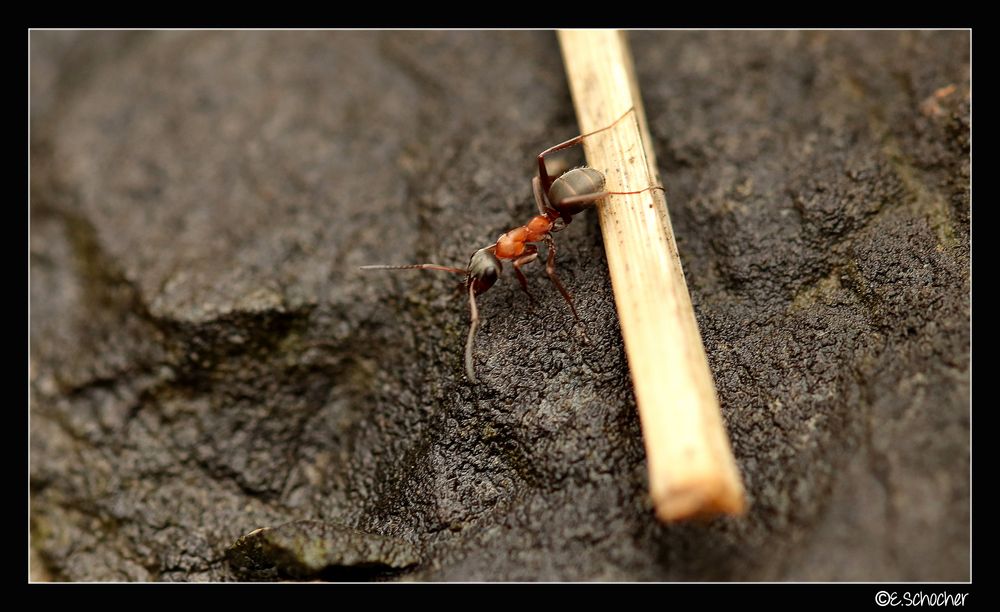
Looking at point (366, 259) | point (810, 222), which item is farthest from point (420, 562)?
point (810, 222)

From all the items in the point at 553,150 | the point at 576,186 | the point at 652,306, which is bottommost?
the point at 652,306

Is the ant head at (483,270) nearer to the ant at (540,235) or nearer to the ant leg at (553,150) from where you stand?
the ant at (540,235)

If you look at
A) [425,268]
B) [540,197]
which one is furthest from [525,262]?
[425,268]

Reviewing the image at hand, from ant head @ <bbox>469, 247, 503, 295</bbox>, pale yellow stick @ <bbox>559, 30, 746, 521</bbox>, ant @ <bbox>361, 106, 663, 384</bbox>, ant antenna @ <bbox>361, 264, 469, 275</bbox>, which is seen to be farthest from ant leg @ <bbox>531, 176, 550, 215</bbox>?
ant antenna @ <bbox>361, 264, 469, 275</bbox>

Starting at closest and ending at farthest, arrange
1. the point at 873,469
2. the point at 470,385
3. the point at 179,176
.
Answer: the point at 873,469 → the point at 470,385 → the point at 179,176

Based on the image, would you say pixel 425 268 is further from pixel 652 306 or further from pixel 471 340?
pixel 652 306

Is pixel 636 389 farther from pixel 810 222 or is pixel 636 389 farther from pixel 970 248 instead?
pixel 970 248
